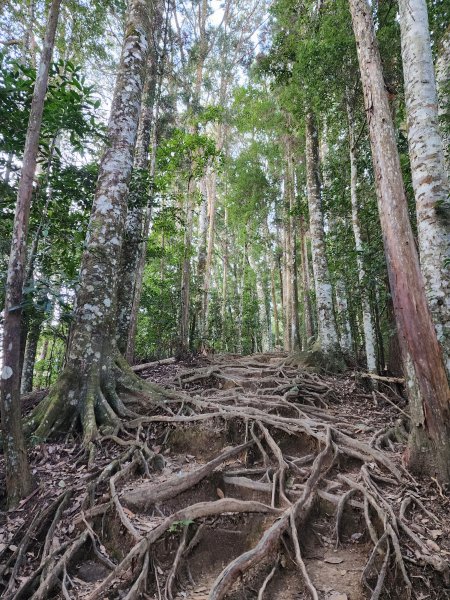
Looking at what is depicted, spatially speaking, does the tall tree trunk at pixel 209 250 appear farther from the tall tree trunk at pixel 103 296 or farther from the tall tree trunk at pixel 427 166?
the tall tree trunk at pixel 427 166

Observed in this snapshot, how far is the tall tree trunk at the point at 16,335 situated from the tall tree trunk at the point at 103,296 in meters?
0.86

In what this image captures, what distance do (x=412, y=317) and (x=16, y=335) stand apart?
11.7ft

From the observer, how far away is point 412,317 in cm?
338

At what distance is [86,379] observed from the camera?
4.59m

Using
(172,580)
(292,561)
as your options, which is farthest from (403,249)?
(172,580)

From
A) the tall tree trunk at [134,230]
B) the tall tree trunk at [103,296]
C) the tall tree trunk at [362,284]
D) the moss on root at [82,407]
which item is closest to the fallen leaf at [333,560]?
the moss on root at [82,407]

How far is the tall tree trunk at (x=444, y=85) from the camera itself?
244 inches

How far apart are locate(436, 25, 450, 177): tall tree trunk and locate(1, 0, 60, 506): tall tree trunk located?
630cm

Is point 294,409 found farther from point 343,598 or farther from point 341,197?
point 341,197

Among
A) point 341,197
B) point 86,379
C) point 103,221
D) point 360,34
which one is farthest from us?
point 341,197

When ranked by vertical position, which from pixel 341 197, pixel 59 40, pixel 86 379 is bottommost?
pixel 86 379

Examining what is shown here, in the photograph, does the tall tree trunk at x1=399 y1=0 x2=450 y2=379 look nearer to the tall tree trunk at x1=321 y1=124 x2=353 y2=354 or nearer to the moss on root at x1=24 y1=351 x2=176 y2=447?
the moss on root at x1=24 y1=351 x2=176 y2=447

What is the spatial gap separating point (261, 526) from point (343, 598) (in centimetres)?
78

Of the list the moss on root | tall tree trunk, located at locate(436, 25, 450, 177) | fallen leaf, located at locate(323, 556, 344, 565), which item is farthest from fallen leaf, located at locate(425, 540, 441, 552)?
tall tree trunk, located at locate(436, 25, 450, 177)
